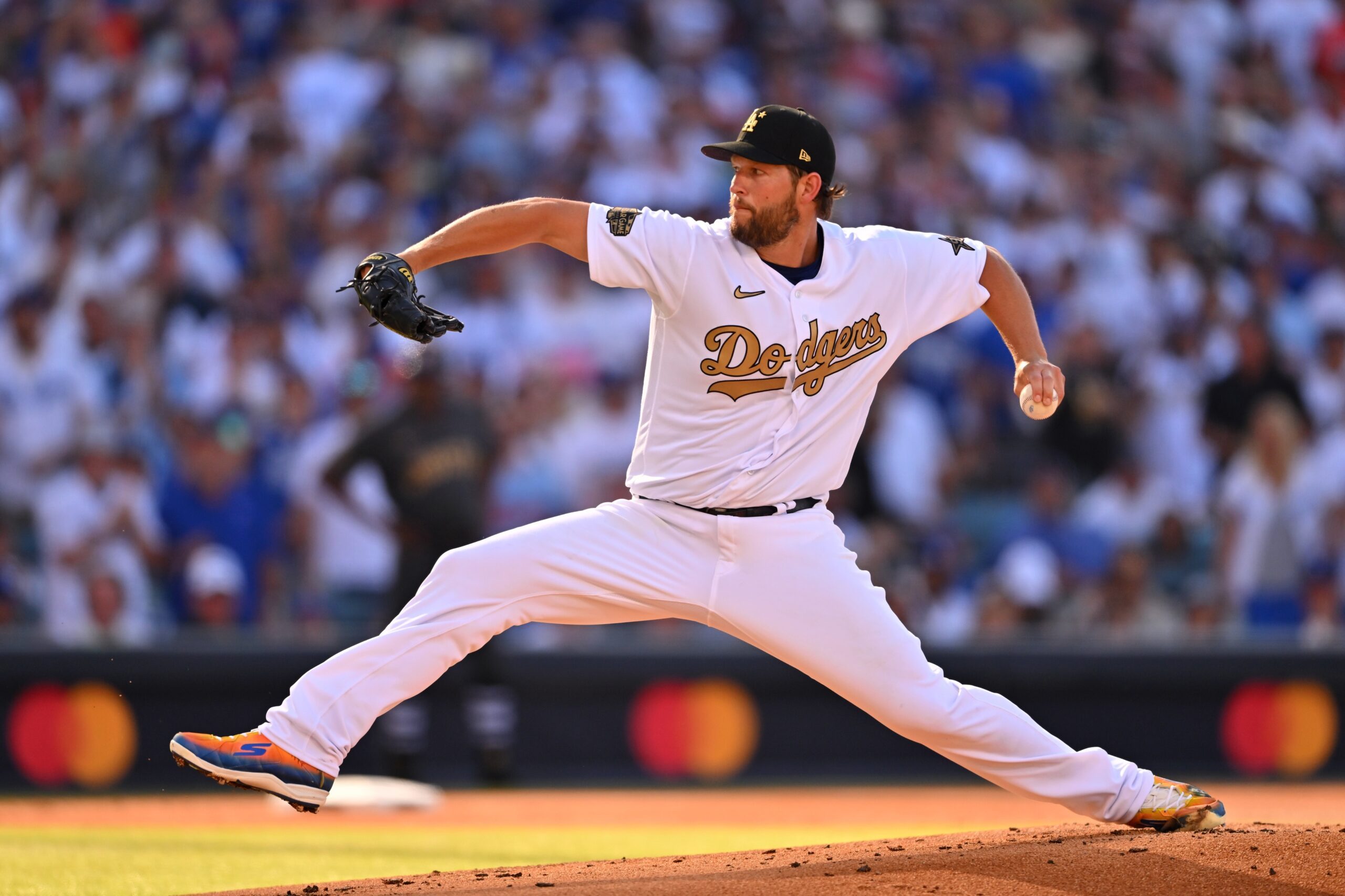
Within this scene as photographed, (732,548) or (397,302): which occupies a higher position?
(397,302)

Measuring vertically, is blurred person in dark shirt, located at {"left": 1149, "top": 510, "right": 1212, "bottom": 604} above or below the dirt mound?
above

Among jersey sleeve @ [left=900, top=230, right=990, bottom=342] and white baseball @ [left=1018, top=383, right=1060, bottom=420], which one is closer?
white baseball @ [left=1018, top=383, right=1060, bottom=420]

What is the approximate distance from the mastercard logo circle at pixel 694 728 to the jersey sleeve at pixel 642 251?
18.2ft

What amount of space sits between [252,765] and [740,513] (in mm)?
1546

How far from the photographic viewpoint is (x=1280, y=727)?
1079 cm

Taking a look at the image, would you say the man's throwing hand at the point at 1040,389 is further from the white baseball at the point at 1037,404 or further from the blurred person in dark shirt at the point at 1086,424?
the blurred person in dark shirt at the point at 1086,424

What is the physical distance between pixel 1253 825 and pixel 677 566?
213 cm

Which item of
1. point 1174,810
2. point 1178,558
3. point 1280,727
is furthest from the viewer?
point 1178,558

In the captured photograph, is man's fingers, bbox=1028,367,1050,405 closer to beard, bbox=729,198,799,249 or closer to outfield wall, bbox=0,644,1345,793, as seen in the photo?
beard, bbox=729,198,799,249

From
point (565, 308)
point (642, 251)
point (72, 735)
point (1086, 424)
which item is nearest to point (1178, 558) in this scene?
point (1086, 424)

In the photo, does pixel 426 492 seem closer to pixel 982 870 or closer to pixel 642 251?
pixel 642 251

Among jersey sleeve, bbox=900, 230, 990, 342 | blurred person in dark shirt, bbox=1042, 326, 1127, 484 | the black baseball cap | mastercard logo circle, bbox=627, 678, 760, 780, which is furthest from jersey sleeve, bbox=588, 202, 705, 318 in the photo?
blurred person in dark shirt, bbox=1042, 326, 1127, 484

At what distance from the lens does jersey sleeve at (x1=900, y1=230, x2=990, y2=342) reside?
529 cm

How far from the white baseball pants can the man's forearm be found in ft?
2.97
